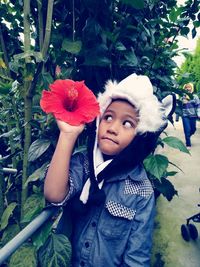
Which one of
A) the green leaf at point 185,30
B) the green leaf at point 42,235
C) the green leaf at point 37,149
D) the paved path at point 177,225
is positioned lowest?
the paved path at point 177,225

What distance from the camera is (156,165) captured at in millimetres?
1883

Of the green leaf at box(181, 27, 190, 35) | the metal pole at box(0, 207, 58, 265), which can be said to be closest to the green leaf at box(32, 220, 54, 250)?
the metal pole at box(0, 207, 58, 265)

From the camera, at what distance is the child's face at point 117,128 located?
129 cm

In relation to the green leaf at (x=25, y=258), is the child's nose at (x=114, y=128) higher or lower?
higher

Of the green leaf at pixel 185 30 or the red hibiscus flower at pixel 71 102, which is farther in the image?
Answer: the green leaf at pixel 185 30

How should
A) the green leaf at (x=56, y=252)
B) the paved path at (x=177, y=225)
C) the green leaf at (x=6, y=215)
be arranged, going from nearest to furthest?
the green leaf at (x=56, y=252) → the green leaf at (x=6, y=215) → the paved path at (x=177, y=225)

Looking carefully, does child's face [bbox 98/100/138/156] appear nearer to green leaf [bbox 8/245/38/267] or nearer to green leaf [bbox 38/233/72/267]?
green leaf [bbox 38/233/72/267]

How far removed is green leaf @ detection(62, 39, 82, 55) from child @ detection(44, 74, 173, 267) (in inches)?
→ 9.8

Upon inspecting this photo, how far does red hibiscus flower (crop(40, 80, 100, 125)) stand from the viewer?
1020 millimetres

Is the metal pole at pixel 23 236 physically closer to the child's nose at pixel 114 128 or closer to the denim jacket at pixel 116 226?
the denim jacket at pixel 116 226

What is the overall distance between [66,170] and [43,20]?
0.70 meters

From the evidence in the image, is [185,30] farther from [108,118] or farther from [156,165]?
[108,118]

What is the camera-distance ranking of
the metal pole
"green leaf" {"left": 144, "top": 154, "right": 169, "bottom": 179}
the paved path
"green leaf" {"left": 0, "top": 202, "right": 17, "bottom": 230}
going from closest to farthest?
the metal pole, "green leaf" {"left": 0, "top": 202, "right": 17, "bottom": 230}, "green leaf" {"left": 144, "top": 154, "right": 169, "bottom": 179}, the paved path

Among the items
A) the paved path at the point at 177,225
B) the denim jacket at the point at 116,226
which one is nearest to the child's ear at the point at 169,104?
the denim jacket at the point at 116,226
